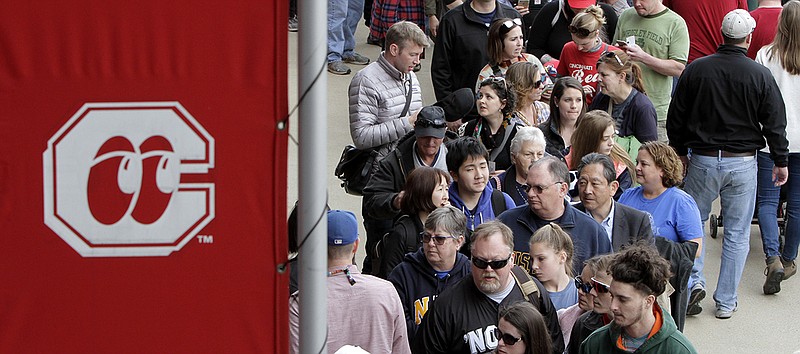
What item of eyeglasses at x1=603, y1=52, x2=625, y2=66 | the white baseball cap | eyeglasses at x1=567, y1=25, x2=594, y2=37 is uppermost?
the white baseball cap

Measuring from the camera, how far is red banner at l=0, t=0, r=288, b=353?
2.81m

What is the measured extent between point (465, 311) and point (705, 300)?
11.8 feet

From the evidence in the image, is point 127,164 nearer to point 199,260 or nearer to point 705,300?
point 199,260

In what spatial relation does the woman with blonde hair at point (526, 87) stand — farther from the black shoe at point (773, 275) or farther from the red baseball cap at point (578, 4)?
the black shoe at point (773, 275)

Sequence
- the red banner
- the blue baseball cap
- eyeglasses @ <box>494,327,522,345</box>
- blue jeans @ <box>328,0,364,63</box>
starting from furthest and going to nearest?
1. blue jeans @ <box>328,0,364,63</box>
2. the blue baseball cap
3. eyeglasses @ <box>494,327,522,345</box>
4. the red banner

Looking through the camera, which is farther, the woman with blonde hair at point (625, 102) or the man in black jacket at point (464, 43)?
the man in black jacket at point (464, 43)

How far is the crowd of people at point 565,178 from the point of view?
201 inches

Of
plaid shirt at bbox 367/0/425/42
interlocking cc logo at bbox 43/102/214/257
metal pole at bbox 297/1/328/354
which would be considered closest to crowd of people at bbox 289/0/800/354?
metal pole at bbox 297/1/328/354

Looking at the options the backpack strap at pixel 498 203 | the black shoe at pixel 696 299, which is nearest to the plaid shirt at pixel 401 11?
the black shoe at pixel 696 299

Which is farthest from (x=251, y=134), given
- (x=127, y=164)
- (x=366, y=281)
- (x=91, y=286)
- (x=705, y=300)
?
(x=705, y=300)

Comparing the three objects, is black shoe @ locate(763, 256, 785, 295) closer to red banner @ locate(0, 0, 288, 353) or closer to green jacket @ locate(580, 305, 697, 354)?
green jacket @ locate(580, 305, 697, 354)

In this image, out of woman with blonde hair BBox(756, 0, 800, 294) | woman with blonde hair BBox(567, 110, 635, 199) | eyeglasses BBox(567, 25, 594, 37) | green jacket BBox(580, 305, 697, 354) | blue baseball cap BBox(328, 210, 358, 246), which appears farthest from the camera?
eyeglasses BBox(567, 25, 594, 37)

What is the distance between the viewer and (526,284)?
212 inches

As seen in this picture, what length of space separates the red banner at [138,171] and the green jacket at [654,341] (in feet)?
7.39
